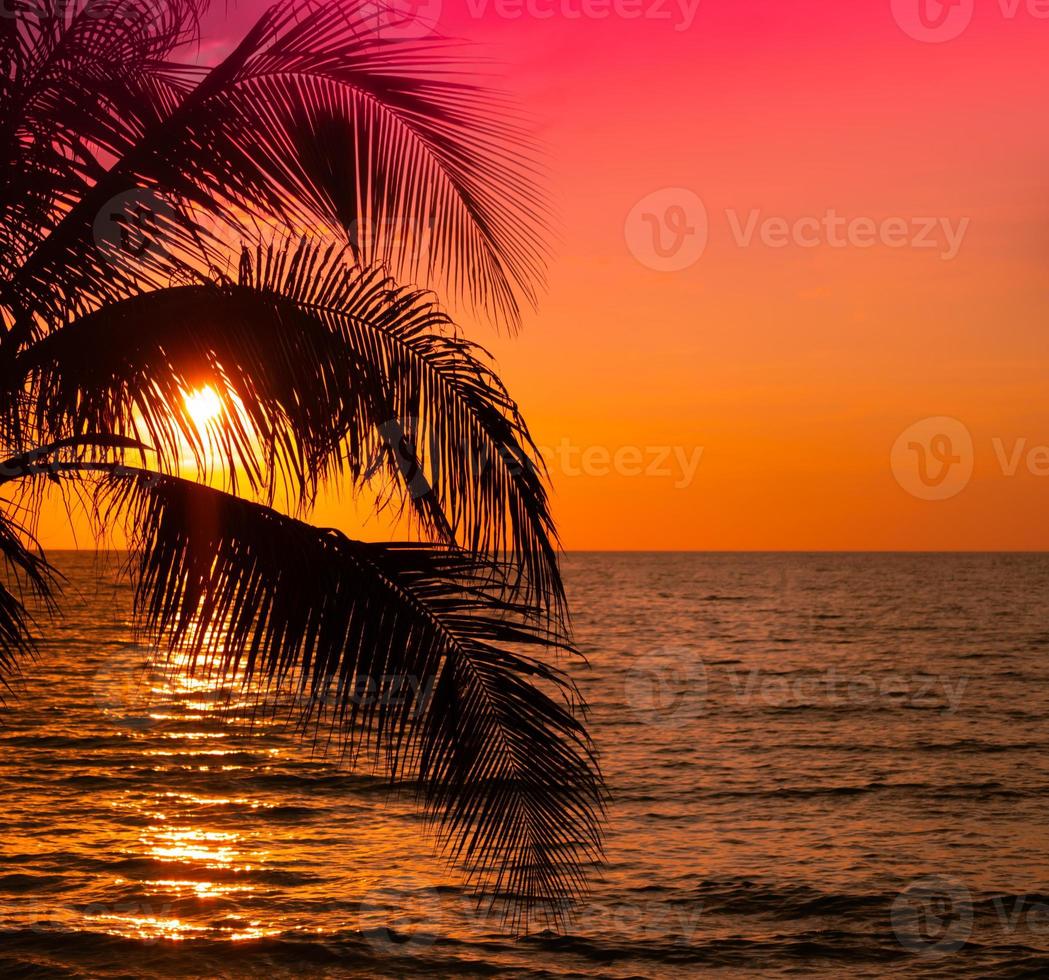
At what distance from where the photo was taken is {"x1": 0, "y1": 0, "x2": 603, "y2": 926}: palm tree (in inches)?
200

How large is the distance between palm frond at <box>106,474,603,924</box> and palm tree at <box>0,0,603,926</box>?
1 centimetres

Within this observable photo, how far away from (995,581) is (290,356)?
144 meters

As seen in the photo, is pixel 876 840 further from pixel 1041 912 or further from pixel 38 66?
pixel 38 66

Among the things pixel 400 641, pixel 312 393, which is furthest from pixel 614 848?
pixel 312 393

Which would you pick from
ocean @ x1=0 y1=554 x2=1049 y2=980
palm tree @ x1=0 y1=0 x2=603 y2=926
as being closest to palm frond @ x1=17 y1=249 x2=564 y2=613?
palm tree @ x1=0 y1=0 x2=603 y2=926

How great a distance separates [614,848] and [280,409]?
14.1m

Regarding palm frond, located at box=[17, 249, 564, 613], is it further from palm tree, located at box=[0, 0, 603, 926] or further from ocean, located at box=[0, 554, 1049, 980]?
ocean, located at box=[0, 554, 1049, 980]

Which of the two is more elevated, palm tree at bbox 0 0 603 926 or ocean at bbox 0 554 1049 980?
palm tree at bbox 0 0 603 926

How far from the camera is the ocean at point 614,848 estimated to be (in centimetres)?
1323

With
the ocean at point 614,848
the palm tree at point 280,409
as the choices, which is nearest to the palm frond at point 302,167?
the palm tree at point 280,409

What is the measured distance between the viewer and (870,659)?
5334 cm

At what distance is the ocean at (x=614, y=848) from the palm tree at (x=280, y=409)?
4141 millimetres

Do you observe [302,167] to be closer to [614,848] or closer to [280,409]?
[280,409]

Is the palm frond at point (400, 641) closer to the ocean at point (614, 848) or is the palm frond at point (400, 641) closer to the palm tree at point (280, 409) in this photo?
the palm tree at point (280, 409)
